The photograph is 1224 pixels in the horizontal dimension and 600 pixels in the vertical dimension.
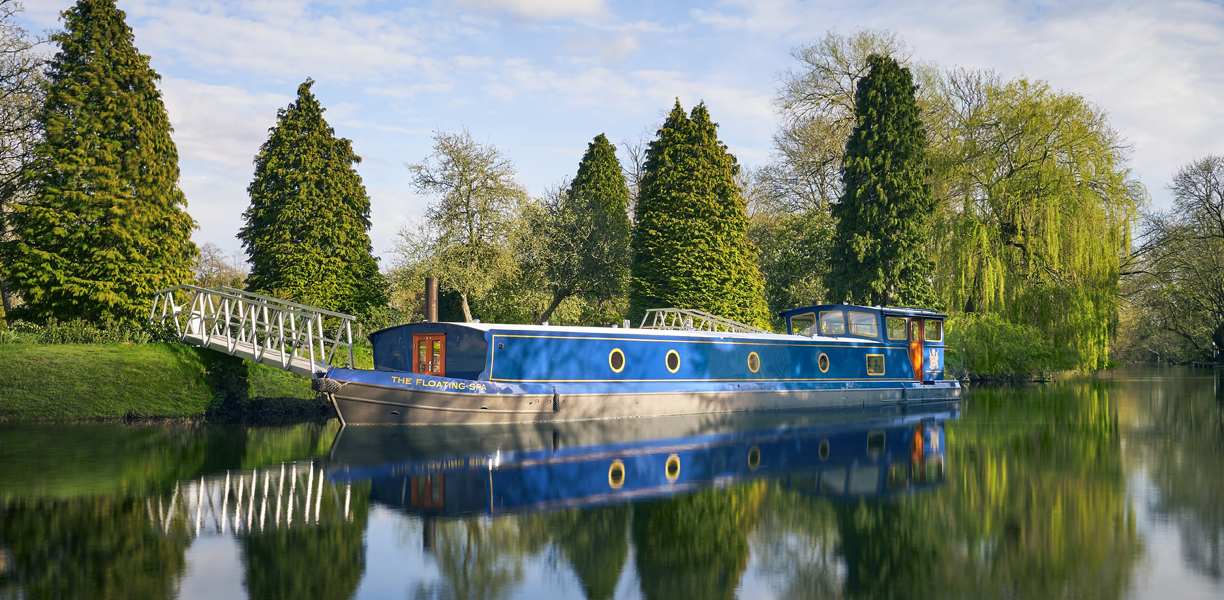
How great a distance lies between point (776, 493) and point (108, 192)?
20076 millimetres

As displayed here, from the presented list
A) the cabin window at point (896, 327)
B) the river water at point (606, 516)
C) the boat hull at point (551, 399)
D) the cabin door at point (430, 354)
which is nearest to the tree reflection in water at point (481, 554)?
the river water at point (606, 516)

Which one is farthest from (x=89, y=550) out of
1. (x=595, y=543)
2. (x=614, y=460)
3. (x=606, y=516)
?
(x=614, y=460)

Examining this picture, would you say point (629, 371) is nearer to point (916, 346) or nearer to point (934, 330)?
point (916, 346)

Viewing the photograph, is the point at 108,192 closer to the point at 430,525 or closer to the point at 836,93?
the point at 430,525

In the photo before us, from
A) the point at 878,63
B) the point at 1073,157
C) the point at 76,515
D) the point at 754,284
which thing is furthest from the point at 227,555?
the point at 1073,157

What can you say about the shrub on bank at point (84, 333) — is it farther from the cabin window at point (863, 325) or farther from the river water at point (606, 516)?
the cabin window at point (863, 325)

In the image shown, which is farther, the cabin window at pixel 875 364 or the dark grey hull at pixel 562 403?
the cabin window at pixel 875 364

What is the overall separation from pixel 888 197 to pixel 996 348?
7.87m

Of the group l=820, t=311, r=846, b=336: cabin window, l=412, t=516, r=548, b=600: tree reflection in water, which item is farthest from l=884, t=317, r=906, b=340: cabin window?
l=412, t=516, r=548, b=600: tree reflection in water

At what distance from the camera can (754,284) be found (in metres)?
38.4

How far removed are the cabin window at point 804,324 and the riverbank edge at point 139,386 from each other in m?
15.7

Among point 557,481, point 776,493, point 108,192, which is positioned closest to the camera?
point 776,493

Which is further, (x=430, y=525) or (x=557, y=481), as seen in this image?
(x=557, y=481)

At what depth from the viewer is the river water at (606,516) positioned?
24.0 ft
